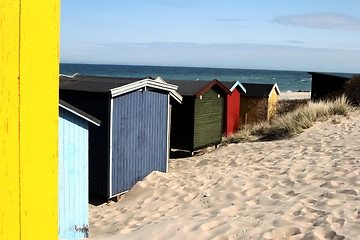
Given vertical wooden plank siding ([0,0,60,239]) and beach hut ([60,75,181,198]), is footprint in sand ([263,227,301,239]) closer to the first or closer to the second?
vertical wooden plank siding ([0,0,60,239])

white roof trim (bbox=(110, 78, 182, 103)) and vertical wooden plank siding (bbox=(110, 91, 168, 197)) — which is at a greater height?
white roof trim (bbox=(110, 78, 182, 103))

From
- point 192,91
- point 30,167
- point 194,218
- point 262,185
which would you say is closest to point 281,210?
point 194,218

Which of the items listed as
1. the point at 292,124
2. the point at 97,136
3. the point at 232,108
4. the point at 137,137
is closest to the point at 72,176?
the point at 97,136

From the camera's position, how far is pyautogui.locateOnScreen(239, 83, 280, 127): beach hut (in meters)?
19.5

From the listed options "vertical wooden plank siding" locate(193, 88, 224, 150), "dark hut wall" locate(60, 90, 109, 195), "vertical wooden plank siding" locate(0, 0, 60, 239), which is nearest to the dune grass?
"vertical wooden plank siding" locate(193, 88, 224, 150)

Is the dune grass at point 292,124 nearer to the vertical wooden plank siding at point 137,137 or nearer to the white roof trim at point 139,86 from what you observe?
the vertical wooden plank siding at point 137,137

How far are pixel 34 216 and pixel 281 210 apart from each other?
18.2 feet

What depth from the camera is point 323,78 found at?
20.8 metres

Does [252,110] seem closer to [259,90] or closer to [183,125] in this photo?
[259,90]

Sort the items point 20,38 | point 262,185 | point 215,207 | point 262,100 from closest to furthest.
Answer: point 20,38 < point 215,207 < point 262,185 < point 262,100

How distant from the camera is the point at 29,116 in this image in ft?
3.17

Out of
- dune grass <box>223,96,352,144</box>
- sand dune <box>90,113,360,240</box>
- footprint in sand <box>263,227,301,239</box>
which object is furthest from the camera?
dune grass <box>223,96,352,144</box>

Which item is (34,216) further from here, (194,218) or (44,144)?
(194,218)

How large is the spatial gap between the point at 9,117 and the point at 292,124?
50.3ft
